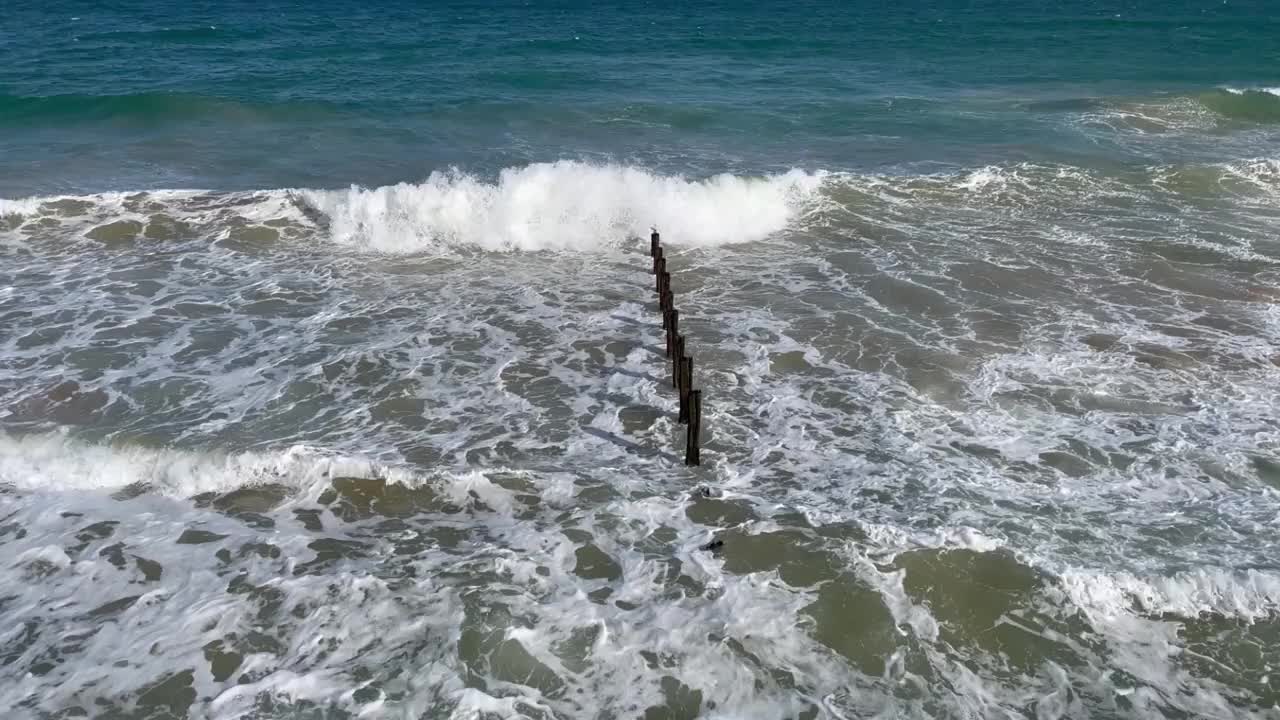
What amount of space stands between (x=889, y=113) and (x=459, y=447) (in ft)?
68.3

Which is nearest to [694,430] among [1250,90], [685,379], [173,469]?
[685,379]

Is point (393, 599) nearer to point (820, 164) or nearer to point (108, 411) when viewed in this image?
point (108, 411)

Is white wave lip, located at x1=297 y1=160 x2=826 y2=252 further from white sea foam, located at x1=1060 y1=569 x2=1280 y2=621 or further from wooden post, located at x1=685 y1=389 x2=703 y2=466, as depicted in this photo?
white sea foam, located at x1=1060 y1=569 x2=1280 y2=621

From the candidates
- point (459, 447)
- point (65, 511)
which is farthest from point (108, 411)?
point (459, 447)

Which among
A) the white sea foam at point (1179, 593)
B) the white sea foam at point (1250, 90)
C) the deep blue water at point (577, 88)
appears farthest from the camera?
the white sea foam at point (1250, 90)

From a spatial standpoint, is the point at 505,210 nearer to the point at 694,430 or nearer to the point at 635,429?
the point at 635,429

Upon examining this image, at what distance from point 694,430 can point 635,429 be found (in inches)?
46.9

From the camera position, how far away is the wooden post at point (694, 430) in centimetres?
838

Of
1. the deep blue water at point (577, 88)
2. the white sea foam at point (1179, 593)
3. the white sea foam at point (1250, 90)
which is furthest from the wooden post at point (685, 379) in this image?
the white sea foam at point (1250, 90)

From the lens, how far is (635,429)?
973 cm

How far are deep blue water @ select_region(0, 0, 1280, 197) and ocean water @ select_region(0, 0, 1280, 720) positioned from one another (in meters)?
0.40

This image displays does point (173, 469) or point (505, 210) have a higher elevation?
point (505, 210)

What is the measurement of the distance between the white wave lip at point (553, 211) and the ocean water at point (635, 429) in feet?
0.28

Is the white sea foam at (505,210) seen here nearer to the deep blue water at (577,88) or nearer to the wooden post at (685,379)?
the deep blue water at (577,88)
